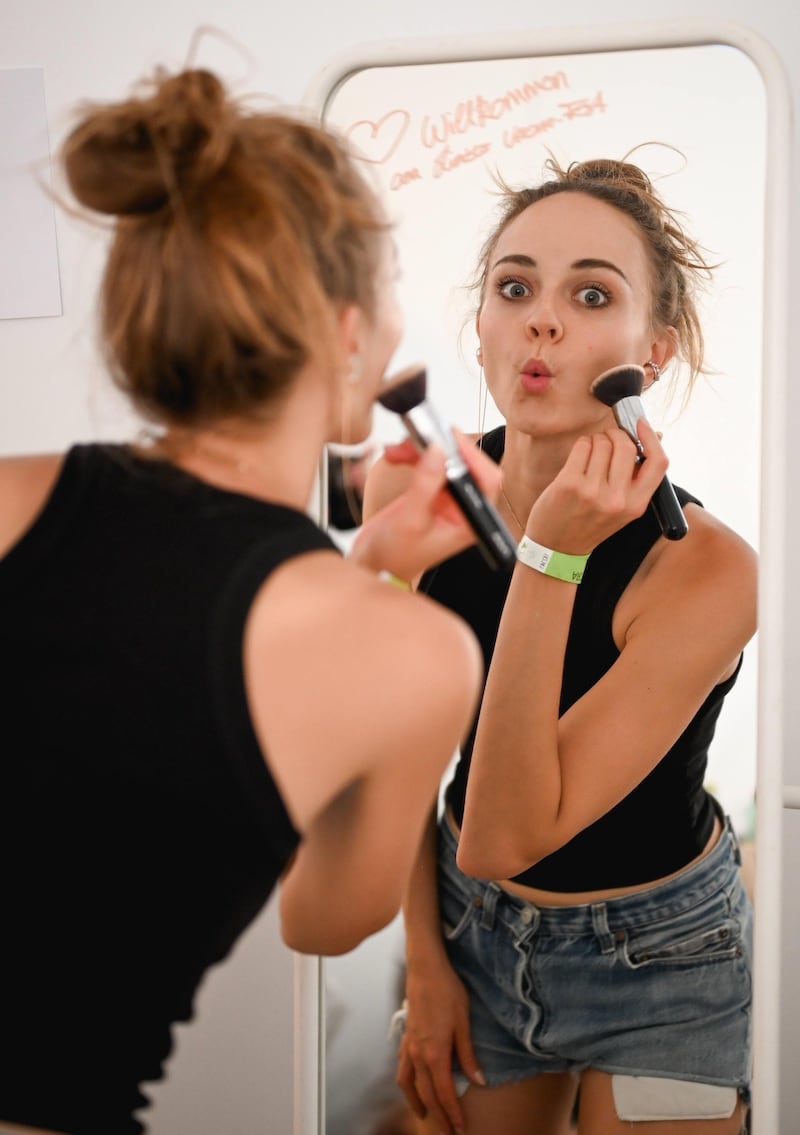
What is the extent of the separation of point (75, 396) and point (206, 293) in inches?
30.3

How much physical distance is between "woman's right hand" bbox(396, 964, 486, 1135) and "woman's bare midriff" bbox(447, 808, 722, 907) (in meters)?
0.10

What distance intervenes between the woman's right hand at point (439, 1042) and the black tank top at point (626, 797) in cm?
13

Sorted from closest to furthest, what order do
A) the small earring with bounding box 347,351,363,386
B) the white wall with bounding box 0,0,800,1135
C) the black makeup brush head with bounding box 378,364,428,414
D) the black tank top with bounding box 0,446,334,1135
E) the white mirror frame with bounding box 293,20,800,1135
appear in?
the black tank top with bounding box 0,446,334,1135, the small earring with bounding box 347,351,363,386, the black makeup brush head with bounding box 378,364,428,414, the white mirror frame with bounding box 293,20,800,1135, the white wall with bounding box 0,0,800,1135

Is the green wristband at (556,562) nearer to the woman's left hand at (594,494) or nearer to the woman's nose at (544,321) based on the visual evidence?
the woman's left hand at (594,494)

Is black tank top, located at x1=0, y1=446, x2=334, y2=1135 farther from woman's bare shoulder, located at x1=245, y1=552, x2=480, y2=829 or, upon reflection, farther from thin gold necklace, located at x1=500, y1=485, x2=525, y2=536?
thin gold necklace, located at x1=500, y1=485, x2=525, y2=536

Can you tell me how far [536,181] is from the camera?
981 millimetres

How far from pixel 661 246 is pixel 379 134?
0.28 m

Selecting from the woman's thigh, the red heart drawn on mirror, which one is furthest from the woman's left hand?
the woman's thigh

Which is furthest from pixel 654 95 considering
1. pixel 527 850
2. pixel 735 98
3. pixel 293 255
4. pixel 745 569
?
pixel 527 850

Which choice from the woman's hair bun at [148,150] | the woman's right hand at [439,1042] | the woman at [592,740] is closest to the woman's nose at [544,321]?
the woman at [592,740]

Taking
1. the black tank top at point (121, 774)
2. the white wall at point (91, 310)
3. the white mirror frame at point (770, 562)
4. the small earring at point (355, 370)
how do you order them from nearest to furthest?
the black tank top at point (121, 774), the small earring at point (355, 370), the white mirror frame at point (770, 562), the white wall at point (91, 310)

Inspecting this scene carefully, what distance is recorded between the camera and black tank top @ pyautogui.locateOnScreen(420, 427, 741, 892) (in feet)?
3.01

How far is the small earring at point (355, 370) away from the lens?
0.68 meters

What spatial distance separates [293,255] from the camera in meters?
0.60
